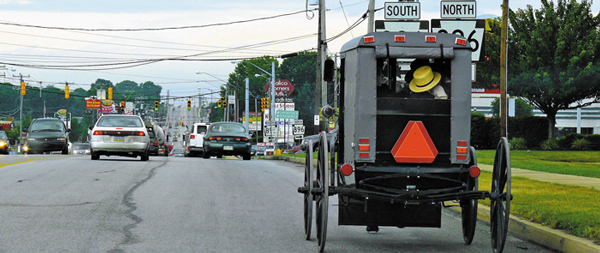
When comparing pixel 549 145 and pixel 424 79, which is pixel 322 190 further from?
pixel 549 145

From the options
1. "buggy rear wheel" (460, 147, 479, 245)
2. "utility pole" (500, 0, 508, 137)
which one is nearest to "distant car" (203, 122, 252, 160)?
"utility pole" (500, 0, 508, 137)

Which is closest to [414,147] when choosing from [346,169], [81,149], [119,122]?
[346,169]

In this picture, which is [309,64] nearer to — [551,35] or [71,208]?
[551,35]

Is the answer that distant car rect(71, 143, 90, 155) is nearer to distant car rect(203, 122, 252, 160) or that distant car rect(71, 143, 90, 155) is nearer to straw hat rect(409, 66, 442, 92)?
distant car rect(203, 122, 252, 160)

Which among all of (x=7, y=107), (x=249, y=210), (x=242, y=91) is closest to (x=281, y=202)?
(x=249, y=210)

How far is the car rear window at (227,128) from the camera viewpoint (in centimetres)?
3094

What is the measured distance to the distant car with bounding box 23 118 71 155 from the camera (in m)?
35.8

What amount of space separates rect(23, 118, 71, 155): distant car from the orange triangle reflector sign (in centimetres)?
3078

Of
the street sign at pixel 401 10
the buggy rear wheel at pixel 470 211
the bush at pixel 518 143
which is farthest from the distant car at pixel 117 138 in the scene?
the bush at pixel 518 143

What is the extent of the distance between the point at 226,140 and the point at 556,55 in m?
17.3

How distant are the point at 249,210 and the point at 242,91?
413 feet

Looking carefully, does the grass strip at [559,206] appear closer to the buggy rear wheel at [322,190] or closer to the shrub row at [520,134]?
the buggy rear wheel at [322,190]

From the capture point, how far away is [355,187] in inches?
Result: 307

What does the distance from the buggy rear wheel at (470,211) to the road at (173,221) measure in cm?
15
